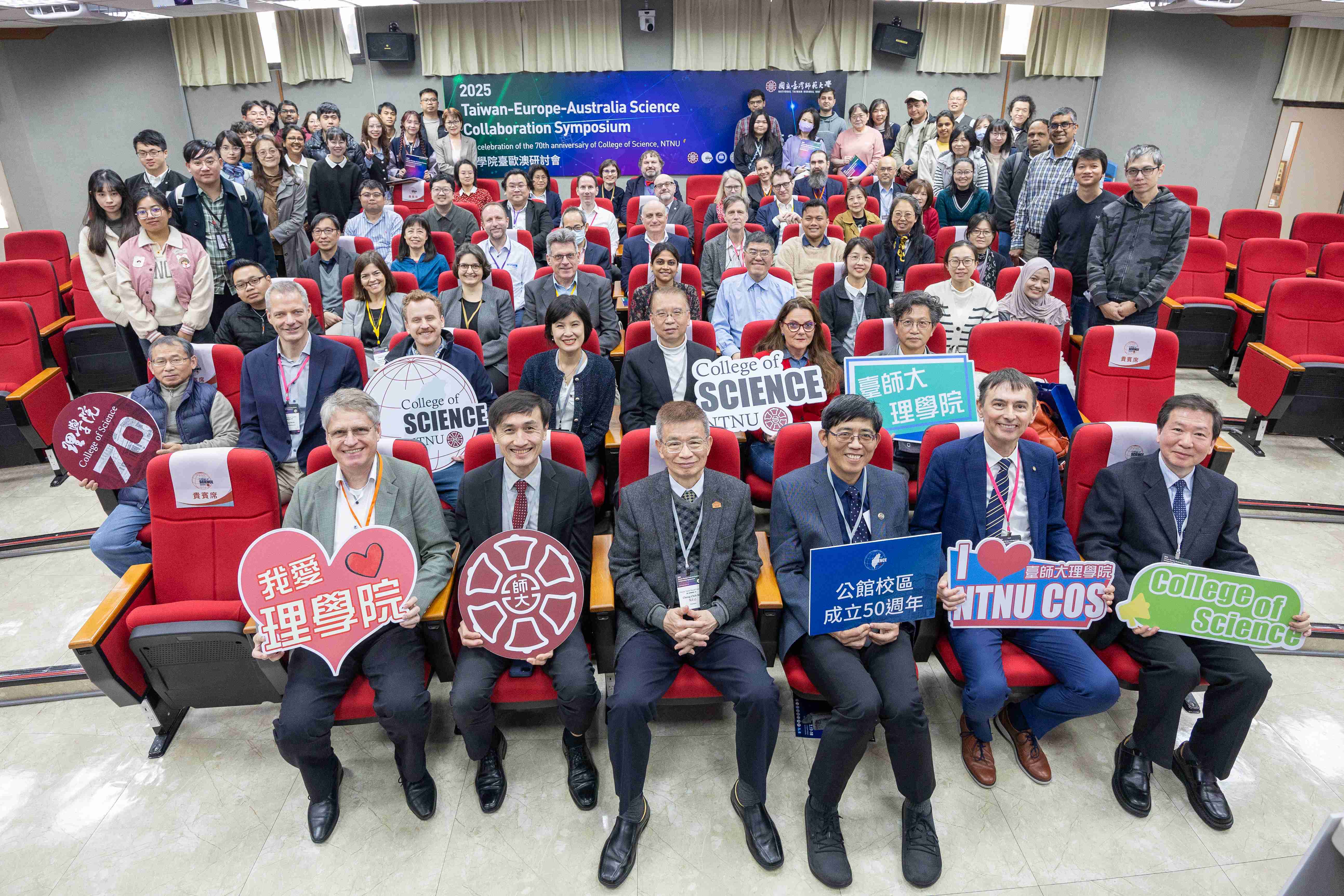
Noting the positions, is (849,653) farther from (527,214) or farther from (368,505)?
(527,214)

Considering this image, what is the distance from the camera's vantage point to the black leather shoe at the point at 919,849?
85.2 inches

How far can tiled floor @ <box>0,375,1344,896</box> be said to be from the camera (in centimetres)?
220

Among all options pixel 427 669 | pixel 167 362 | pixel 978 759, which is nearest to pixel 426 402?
pixel 167 362

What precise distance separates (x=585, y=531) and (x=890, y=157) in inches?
214

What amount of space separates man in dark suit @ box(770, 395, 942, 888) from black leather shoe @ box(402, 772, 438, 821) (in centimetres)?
121

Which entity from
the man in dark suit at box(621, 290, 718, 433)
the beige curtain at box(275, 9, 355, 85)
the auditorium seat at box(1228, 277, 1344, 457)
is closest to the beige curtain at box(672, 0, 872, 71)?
Result: the beige curtain at box(275, 9, 355, 85)

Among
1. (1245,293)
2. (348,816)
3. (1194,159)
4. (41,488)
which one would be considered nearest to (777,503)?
(348,816)

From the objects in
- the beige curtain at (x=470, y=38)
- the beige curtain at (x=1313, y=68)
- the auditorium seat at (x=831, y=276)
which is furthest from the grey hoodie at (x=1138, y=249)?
the beige curtain at (x=470, y=38)

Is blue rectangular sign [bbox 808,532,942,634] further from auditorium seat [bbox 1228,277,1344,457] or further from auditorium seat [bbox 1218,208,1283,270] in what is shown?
auditorium seat [bbox 1218,208,1283,270]

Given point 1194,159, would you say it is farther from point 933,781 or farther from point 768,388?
point 933,781

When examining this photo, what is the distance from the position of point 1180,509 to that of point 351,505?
282cm

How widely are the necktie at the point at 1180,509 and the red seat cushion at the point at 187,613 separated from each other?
312 cm

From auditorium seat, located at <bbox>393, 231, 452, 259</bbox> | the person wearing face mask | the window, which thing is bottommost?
auditorium seat, located at <bbox>393, 231, 452, 259</bbox>

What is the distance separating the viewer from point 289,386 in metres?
3.29
